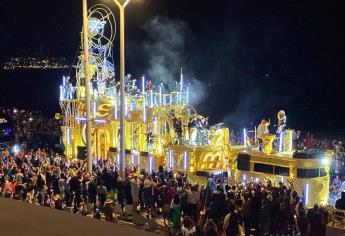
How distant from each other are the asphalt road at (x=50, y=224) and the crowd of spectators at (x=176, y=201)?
5.98 metres

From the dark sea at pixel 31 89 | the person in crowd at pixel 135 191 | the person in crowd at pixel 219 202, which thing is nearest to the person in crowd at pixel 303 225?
the person in crowd at pixel 219 202

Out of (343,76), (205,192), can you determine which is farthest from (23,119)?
(343,76)

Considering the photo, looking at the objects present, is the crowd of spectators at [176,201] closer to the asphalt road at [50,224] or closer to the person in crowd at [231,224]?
the person in crowd at [231,224]

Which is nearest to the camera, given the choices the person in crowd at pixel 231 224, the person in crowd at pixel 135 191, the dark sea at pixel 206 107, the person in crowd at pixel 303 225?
the person in crowd at pixel 231 224

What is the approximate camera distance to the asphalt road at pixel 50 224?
3.67 m

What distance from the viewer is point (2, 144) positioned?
108 ft

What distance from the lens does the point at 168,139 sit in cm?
2212

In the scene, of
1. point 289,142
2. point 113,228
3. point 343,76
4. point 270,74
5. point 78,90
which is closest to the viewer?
point 113,228

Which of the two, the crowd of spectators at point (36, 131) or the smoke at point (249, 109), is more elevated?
the smoke at point (249, 109)

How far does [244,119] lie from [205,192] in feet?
130

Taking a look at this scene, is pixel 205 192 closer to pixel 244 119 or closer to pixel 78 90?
pixel 78 90

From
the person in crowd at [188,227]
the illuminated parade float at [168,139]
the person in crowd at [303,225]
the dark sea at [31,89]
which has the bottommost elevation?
the person in crowd at [303,225]

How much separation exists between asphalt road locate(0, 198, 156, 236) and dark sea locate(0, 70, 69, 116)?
52.8m

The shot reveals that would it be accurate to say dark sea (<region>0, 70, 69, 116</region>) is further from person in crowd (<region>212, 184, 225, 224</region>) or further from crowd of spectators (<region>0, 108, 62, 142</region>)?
person in crowd (<region>212, 184, 225, 224</region>)
